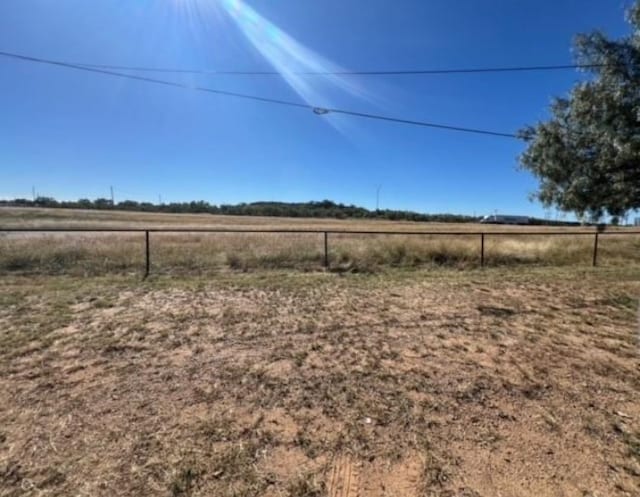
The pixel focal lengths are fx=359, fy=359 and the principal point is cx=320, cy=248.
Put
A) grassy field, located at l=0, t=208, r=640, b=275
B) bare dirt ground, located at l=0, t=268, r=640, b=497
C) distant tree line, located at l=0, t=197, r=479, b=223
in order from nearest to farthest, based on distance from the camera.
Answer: bare dirt ground, located at l=0, t=268, r=640, b=497
grassy field, located at l=0, t=208, r=640, b=275
distant tree line, located at l=0, t=197, r=479, b=223

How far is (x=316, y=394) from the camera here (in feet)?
10.5

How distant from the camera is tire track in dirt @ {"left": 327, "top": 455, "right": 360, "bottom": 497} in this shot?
2.10 meters

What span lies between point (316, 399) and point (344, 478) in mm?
950

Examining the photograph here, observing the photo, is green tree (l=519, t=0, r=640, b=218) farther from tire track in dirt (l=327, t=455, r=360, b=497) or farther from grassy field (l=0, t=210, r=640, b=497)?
tire track in dirt (l=327, t=455, r=360, b=497)

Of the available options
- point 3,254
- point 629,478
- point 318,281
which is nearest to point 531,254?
point 318,281

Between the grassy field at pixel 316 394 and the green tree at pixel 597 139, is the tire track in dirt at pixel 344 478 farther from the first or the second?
the green tree at pixel 597 139

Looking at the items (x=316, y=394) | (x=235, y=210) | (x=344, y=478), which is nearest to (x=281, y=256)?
(x=316, y=394)

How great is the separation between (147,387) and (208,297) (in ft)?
11.4

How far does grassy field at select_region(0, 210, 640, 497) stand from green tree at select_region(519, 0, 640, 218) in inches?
103

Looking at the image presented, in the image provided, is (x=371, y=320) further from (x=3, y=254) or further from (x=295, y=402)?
Answer: (x=3, y=254)

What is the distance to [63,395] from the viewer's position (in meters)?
3.11

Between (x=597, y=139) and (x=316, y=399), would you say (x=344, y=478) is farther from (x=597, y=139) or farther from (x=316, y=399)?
(x=597, y=139)

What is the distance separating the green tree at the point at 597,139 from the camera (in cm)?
691

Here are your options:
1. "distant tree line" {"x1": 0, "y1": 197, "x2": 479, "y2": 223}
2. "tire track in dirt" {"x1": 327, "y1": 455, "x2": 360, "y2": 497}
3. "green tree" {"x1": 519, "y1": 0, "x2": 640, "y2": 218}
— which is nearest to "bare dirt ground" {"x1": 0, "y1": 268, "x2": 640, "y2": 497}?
"tire track in dirt" {"x1": 327, "y1": 455, "x2": 360, "y2": 497}
